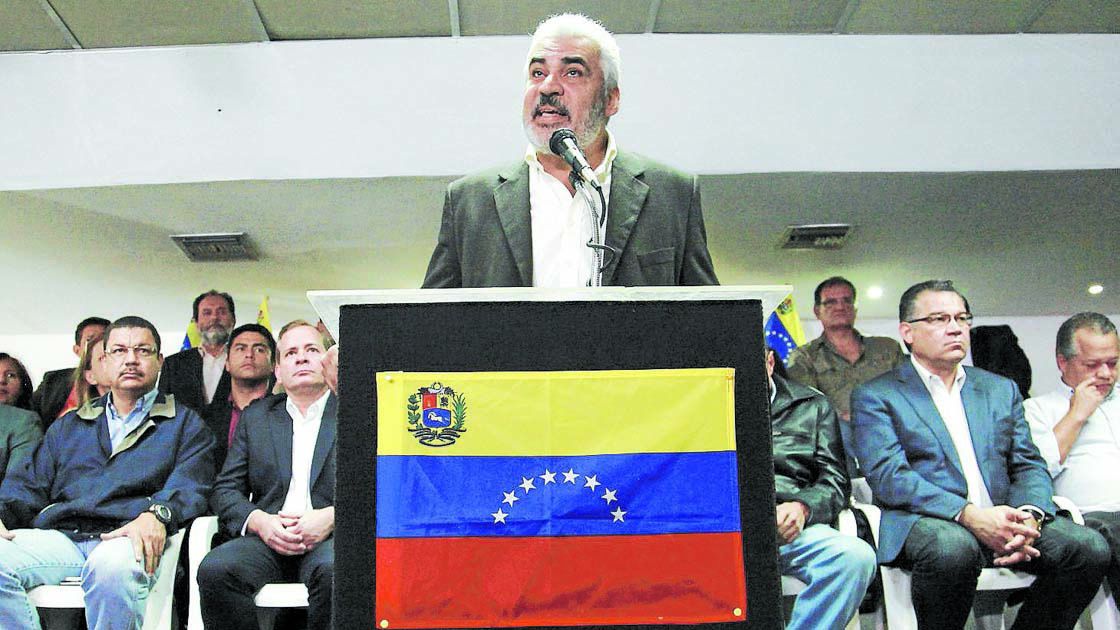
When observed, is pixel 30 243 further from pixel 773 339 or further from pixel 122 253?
pixel 773 339

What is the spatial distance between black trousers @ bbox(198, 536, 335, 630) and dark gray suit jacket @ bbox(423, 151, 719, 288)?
120cm

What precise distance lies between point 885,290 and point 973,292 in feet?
1.77

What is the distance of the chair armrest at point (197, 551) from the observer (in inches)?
110

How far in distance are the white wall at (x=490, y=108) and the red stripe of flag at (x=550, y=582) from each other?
317cm

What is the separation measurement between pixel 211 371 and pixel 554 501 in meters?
3.54

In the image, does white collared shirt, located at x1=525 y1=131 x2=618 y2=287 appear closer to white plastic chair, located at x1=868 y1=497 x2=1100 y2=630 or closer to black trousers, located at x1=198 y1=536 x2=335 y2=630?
black trousers, located at x1=198 y1=536 x2=335 y2=630

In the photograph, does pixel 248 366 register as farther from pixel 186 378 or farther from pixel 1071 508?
pixel 1071 508

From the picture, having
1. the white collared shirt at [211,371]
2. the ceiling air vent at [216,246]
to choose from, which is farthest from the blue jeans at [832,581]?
the ceiling air vent at [216,246]

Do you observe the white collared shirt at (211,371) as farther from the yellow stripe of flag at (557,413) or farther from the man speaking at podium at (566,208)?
the yellow stripe of flag at (557,413)

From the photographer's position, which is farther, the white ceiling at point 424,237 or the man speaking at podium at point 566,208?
the white ceiling at point 424,237

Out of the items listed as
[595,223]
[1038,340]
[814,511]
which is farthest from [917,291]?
[1038,340]

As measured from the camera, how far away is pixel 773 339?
5.54 meters

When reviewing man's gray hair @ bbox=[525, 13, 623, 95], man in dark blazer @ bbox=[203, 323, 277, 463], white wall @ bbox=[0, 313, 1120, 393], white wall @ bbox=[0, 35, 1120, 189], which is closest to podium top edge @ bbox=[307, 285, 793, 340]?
man's gray hair @ bbox=[525, 13, 623, 95]

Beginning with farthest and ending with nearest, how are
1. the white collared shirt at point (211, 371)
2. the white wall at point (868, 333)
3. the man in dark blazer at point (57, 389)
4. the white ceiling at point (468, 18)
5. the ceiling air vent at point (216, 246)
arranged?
the white wall at point (868, 333), the ceiling air vent at point (216, 246), the white collared shirt at point (211, 371), the man in dark blazer at point (57, 389), the white ceiling at point (468, 18)
